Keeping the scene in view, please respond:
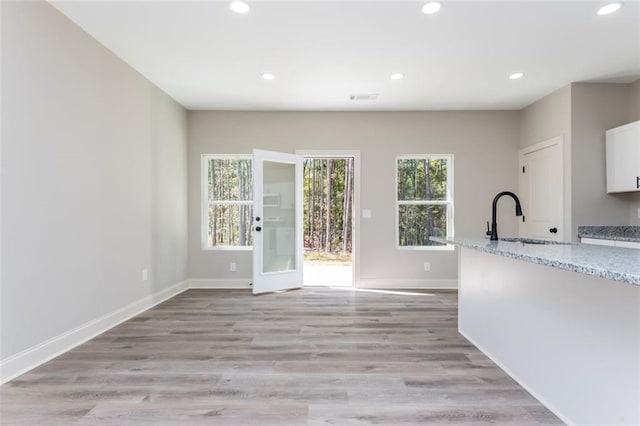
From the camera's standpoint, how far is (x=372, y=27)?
8.50 feet

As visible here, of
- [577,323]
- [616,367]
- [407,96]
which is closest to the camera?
[616,367]

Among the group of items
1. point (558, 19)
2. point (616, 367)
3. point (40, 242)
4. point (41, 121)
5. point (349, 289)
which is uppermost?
point (558, 19)

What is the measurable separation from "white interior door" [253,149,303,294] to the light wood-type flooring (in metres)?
1.18

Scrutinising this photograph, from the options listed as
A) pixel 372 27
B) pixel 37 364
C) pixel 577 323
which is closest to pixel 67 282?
pixel 37 364

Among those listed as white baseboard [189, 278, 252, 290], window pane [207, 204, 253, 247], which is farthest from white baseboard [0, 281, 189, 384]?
window pane [207, 204, 253, 247]

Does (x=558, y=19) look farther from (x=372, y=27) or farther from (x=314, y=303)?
(x=314, y=303)

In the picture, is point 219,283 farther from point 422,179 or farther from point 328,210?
point 328,210

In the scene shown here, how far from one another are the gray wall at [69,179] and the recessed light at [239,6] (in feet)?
4.35

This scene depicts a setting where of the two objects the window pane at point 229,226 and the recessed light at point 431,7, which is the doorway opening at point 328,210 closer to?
the window pane at point 229,226

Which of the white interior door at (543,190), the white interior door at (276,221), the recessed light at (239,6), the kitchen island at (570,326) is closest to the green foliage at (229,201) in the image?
the white interior door at (276,221)

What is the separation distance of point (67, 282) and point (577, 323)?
3.35m

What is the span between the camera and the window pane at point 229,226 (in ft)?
15.9

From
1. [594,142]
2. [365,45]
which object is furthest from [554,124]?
[365,45]

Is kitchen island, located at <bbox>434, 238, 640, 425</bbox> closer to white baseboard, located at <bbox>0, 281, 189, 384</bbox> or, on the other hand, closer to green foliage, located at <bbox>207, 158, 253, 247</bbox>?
white baseboard, located at <bbox>0, 281, 189, 384</bbox>
